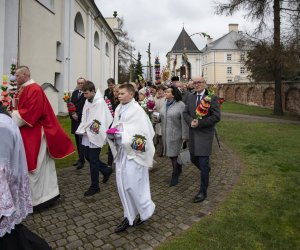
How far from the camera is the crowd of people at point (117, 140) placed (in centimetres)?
412

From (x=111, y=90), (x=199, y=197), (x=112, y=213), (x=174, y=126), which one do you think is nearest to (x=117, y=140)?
(x=112, y=213)

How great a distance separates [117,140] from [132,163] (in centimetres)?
36

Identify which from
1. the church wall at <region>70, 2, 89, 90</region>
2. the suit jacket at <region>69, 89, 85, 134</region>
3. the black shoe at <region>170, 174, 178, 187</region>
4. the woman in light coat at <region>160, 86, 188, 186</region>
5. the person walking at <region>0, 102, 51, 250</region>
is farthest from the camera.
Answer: the church wall at <region>70, 2, 89, 90</region>

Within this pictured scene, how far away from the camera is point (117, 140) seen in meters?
4.21

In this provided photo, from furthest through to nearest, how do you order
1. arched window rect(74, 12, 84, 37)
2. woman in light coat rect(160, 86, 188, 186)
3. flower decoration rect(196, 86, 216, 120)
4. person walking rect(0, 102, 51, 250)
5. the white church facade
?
arched window rect(74, 12, 84, 37), the white church facade, woman in light coat rect(160, 86, 188, 186), flower decoration rect(196, 86, 216, 120), person walking rect(0, 102, 51, 250)

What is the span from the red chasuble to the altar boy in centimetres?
117

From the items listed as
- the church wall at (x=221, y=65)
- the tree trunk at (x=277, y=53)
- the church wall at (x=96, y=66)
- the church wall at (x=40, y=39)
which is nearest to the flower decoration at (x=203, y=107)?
the church wall at (x=40, y=39)

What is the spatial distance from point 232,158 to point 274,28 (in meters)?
17.5

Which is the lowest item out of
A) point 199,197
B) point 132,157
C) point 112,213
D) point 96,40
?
point 112,213

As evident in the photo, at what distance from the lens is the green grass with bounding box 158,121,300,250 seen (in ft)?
13.1

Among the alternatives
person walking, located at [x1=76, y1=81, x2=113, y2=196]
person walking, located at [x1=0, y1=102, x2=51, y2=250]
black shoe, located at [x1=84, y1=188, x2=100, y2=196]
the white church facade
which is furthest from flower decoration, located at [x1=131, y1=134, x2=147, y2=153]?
the white church facade

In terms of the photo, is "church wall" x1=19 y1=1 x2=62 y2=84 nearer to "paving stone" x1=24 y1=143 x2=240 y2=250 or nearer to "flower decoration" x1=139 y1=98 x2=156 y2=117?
"flower decoration" x1=139 y1=98 x2=156 y2=117

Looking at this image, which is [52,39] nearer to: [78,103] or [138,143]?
[78,103]

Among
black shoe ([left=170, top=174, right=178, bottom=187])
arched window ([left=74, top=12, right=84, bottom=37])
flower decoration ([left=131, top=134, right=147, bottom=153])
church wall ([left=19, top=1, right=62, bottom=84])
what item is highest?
arched window ([left=74, top=12, right=84, bottom=37])
